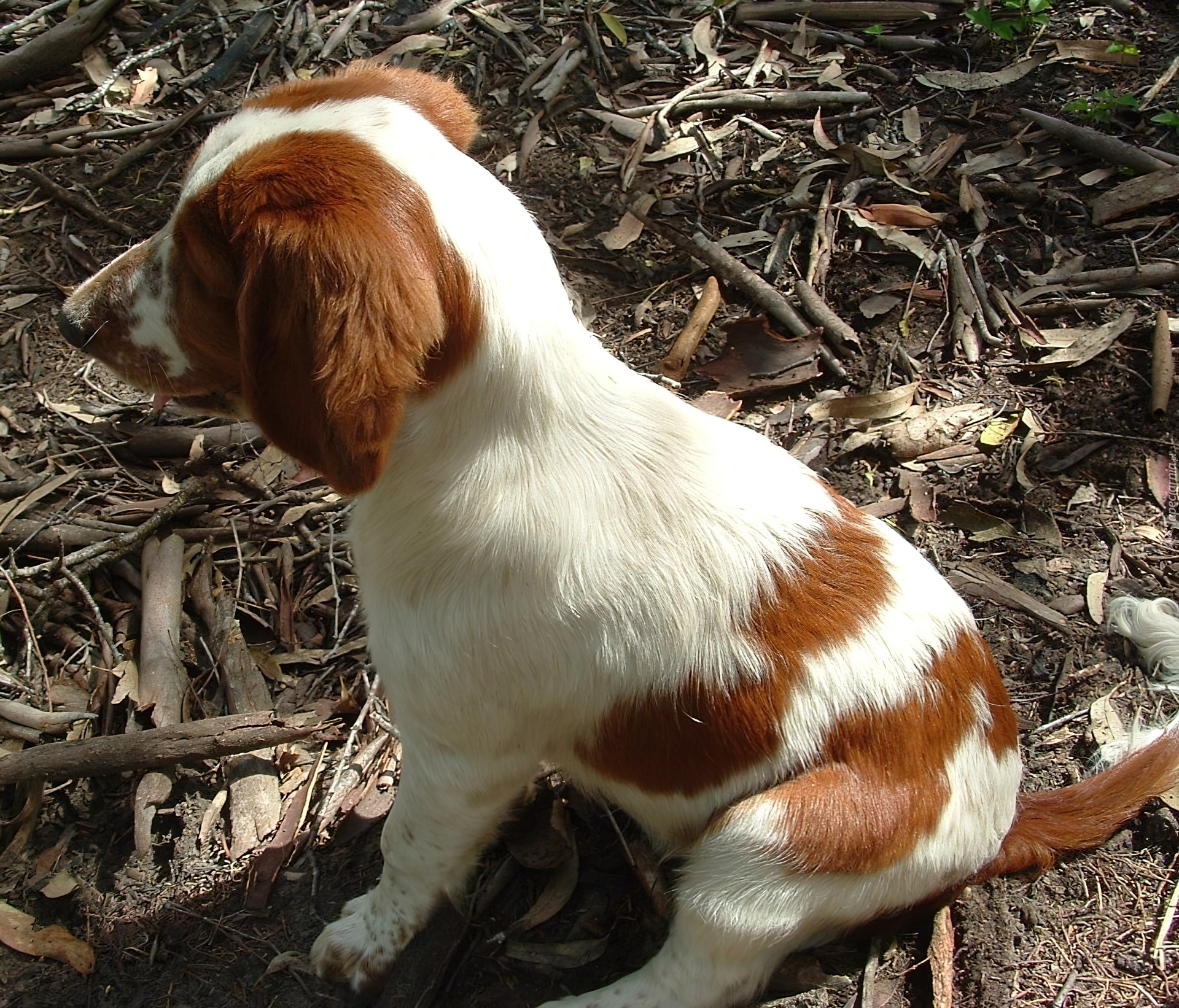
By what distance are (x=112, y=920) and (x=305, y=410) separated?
2.14 m

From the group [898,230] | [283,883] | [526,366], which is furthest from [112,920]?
[898,230]

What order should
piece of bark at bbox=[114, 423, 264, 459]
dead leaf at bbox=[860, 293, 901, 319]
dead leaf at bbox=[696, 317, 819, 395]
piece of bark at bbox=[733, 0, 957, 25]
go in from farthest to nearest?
piece of bark at bbox=[733, 0, 957, 25] < dead leaf at bbox=[860, 293, 901, 319] < dead leaf at bbox=[696, 317, 819, 395] < piece of bark at bbox=[114, 423, 264, 459]

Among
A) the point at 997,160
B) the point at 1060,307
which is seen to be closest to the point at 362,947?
the point at 1060,307

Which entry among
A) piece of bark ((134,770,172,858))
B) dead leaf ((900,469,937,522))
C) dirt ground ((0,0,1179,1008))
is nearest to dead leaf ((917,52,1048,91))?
dirt ground ((0,0,1179,1008))

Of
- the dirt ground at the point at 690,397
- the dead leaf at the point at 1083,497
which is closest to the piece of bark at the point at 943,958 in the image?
the dirt ground at the point at 690,397

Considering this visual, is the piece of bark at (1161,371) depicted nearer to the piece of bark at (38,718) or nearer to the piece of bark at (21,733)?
the piece of bark at (38,718)

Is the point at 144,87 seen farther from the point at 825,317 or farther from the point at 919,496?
the point at 919,496

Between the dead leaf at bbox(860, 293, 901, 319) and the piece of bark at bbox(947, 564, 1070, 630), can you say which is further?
the dead leaf at bbox(860, 293, 901, 319)

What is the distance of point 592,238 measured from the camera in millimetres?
4949

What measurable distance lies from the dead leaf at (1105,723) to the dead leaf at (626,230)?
9.55ft

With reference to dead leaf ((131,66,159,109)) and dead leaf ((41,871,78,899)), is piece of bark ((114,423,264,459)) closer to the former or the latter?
dead leaf ((41,871,78,899))

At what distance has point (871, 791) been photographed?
250 cm

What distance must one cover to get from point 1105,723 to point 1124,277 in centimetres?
215

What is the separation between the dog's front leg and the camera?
273 centimetres
